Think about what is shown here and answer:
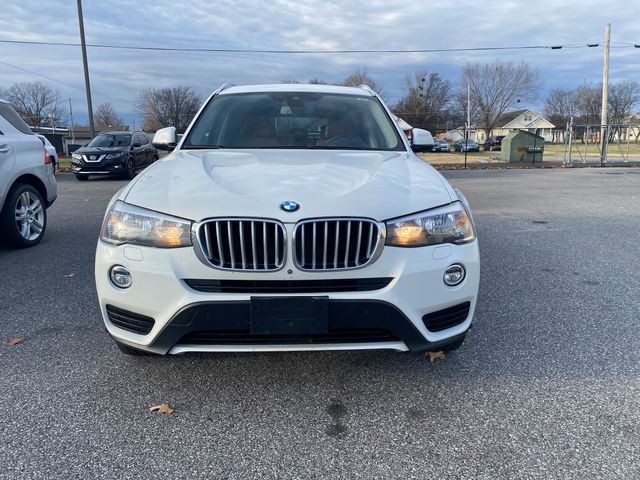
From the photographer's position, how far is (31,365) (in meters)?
3.09

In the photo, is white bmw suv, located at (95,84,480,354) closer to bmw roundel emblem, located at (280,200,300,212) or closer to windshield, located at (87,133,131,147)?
bmw roundel emblem, located at (280,200,300,212)

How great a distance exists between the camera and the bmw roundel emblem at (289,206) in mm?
2426

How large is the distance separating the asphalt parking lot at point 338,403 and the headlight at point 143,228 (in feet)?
2.15

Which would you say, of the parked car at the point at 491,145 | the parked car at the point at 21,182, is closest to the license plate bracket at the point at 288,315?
the parked car at the point at 21,182

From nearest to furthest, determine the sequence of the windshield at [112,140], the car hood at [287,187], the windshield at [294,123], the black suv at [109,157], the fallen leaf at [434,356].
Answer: the car hood at [287,187], the fallen leaf at [434,356], the windshield at [294,123], the black suv at [109,157], the windshield at [112,140]

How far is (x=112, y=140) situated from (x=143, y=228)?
16336 mm

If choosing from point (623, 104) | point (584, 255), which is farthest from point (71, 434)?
point (623, 104)

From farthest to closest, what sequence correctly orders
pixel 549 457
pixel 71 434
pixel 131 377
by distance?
pixel 131 377 < pixel 71 434 < pixel 549 457

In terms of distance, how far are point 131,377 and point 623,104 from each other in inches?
3640

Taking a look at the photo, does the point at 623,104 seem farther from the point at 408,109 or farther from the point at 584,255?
the point at 584,255

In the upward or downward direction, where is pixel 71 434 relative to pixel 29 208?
downward

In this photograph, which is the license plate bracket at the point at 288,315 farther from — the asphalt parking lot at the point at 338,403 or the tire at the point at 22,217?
the tire at the point at 22,217

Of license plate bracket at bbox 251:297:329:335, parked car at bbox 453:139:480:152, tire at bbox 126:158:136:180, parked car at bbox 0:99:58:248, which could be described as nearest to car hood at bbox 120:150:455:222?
license plate bracket at bbox 251:297:329:335

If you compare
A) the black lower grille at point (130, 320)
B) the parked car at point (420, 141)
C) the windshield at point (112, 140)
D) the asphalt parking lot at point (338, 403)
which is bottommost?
the asphalt parking lot at point (338, 403)
